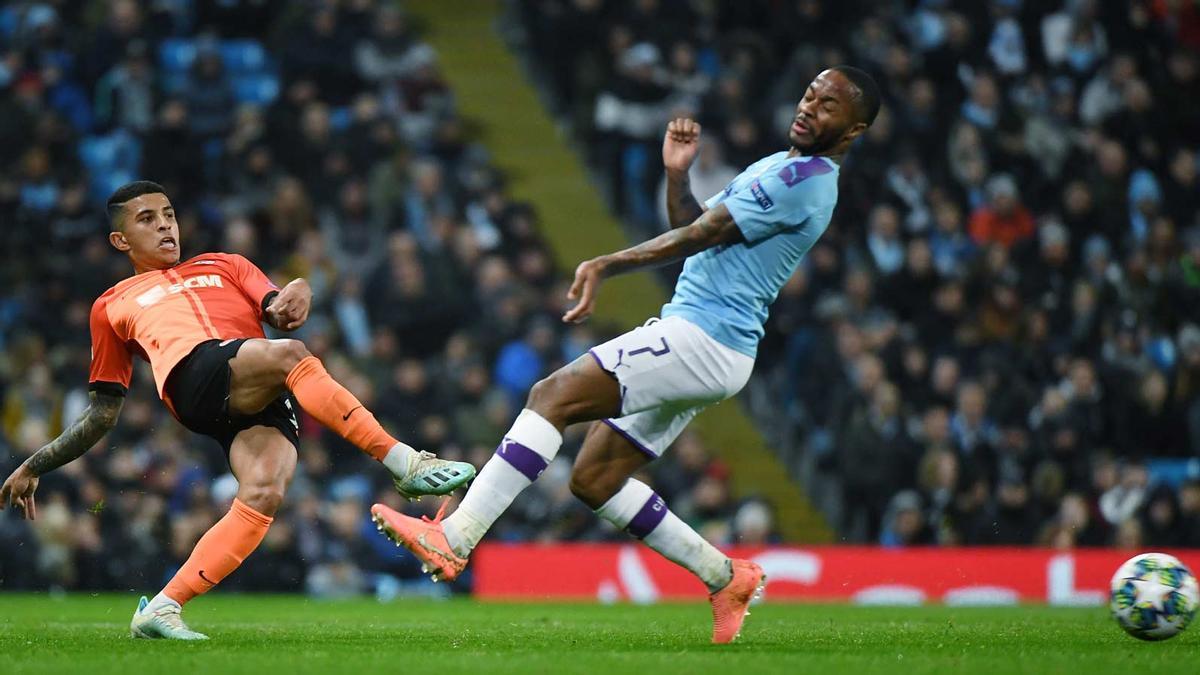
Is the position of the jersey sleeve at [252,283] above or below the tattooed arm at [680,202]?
above

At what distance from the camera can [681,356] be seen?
23.9 ft

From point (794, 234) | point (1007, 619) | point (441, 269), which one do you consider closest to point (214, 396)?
point (794, 234)

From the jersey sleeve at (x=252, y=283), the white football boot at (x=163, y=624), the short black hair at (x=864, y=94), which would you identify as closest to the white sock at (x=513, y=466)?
the white football boot at (x=163, y=624)

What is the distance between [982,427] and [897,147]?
3.57 meters

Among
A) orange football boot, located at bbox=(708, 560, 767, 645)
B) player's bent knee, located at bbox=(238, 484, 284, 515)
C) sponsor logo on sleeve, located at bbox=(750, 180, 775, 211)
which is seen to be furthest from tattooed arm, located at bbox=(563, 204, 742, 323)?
player's bent knee, located at bbox=(238, 484, 284, 515)

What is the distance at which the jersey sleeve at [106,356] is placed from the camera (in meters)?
7.95

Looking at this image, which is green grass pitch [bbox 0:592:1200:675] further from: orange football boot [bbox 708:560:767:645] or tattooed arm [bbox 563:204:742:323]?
tattooed arm [bbox 563:204:742:323]

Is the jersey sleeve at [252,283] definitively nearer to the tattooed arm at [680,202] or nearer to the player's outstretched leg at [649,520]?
the player's outstretched leg at [649,520]

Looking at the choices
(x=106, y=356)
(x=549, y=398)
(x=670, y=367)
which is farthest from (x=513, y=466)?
(x=106, y=356)

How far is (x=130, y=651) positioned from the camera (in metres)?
6.96

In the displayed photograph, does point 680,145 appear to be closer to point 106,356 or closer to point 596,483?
point 596,483

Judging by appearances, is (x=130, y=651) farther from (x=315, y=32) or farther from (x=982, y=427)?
(x=315, y=32)

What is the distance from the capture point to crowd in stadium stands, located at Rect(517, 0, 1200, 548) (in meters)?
14.8

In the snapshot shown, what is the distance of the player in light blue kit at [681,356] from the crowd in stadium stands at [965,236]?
716cm
